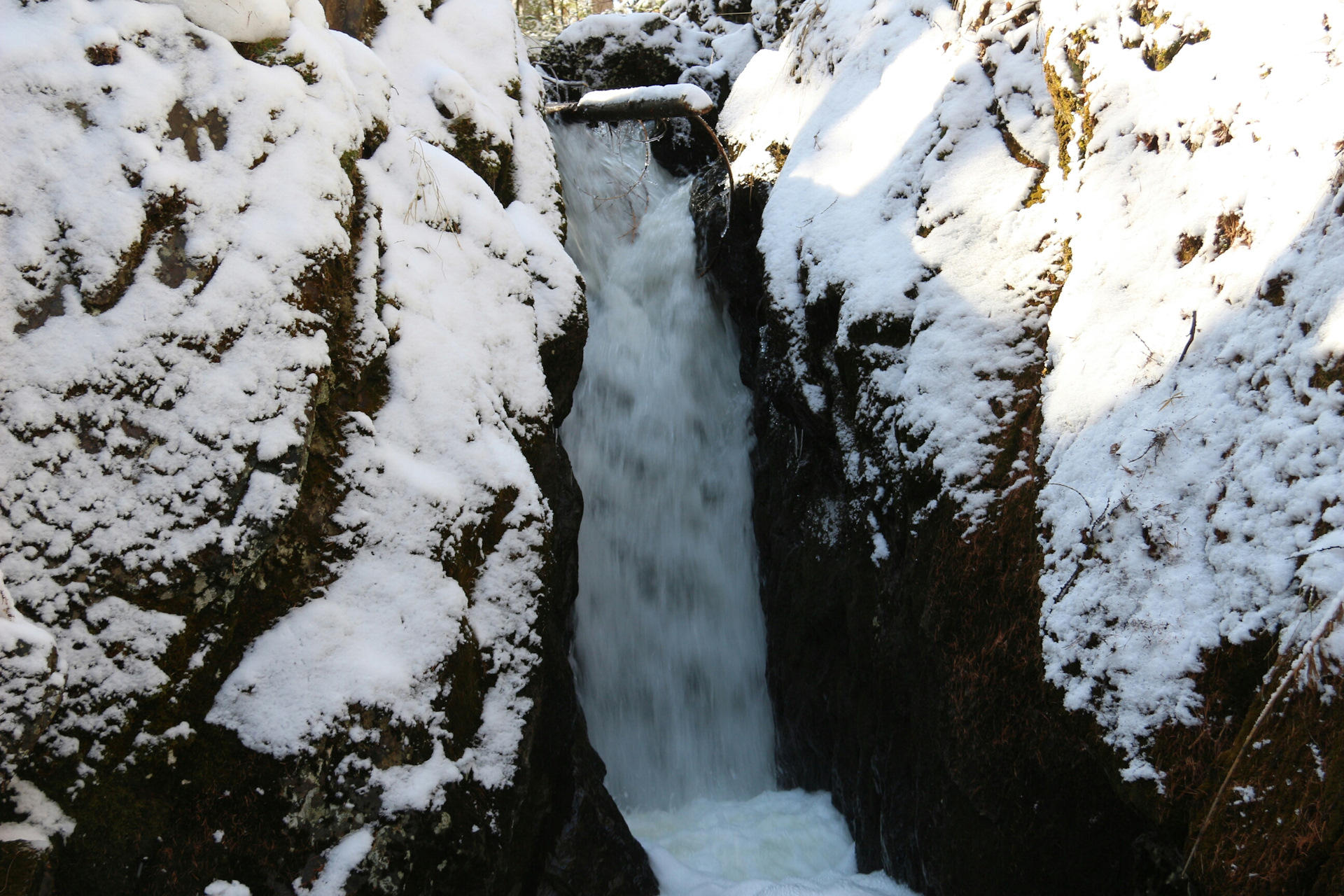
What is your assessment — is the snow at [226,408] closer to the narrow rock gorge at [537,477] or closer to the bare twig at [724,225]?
the narrow rock gorge at [537,477]

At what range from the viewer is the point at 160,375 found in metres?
2.71

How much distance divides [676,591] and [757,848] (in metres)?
1.93

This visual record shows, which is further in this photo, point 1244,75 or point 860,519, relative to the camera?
point 860,519

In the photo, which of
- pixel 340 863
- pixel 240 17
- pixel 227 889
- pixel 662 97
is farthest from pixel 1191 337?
pixel 662 97

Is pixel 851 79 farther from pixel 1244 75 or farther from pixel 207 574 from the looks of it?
pixel 207 574

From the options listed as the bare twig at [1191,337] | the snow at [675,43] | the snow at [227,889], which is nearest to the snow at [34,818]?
the snow at [227,889]

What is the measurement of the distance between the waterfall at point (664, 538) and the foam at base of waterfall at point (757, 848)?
307mm

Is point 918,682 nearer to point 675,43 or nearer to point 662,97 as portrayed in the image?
point 662,97

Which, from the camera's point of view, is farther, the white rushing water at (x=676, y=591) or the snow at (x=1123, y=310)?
the white rushing water at (x=676, y=591)

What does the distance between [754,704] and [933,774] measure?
2.11m

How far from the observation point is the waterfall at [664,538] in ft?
18.0

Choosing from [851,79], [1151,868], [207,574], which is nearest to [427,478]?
[207,574]

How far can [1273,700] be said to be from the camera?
2.17 metres

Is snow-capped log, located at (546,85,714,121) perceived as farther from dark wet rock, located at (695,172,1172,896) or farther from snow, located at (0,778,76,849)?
snow, located at (0,778,76,849)
